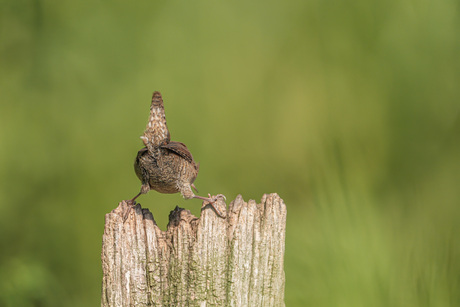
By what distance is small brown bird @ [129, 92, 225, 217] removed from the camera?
4.94 ft

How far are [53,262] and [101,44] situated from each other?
140 centimetres

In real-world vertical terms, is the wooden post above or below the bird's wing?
below

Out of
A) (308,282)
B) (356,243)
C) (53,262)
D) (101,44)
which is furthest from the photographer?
(101,44)

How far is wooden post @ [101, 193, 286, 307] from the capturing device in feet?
4.28

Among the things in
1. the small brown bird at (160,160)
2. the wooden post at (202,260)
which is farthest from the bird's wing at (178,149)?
the wooden post at (202,260)

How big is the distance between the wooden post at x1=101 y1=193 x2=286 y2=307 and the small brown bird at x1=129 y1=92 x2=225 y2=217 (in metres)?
0.15

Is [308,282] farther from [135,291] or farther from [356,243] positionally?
[135,291]

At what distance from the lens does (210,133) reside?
9.23 ft

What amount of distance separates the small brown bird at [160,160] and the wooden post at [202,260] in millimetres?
150

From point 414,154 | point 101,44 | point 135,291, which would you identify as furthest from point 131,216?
point 101,44

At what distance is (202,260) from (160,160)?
0.39 meters

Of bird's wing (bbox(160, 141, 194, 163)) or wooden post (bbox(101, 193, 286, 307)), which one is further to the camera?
bird's wing (bbox(160, 141, 194, 163))

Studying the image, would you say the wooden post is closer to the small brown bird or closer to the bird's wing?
the small brown bird

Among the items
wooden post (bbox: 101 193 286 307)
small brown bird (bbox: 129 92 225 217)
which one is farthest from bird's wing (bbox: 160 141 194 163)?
wooden post (bbox: 101 193 286 307)
